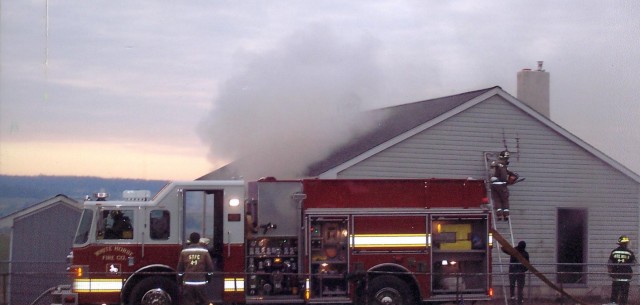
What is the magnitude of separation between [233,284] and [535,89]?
13400 millimetres

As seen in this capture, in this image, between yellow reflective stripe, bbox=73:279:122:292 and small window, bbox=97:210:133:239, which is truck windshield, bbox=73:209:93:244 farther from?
yellow reflective stripe, bbox=73:279:122:292

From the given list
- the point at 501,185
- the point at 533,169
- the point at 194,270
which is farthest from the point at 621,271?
the point at 194,270

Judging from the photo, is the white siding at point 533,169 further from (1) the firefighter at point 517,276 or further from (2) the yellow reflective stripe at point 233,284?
(2) the yellow reflective stripe at point 233,284

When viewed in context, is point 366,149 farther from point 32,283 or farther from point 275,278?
point 32,283

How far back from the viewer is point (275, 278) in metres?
16.3

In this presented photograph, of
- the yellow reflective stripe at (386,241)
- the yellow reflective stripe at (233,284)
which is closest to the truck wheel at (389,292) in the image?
the yellow reflective stripe at (386,241)

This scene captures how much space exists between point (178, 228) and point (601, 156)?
41.8 feet

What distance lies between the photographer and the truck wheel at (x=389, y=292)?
52.9 ft

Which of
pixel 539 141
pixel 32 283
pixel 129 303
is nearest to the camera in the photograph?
pixel 129 303

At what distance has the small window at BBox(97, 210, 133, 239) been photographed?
635 inches

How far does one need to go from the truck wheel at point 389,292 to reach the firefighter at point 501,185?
685 cm

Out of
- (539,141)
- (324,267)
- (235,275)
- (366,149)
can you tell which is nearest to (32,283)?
(235,275)

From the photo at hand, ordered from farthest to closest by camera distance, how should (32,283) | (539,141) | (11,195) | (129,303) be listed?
(539,141)
(11,195)
(32,283)
(129,303)

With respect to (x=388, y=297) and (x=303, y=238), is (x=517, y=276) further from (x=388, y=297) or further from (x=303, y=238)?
(x=303, y=238)
